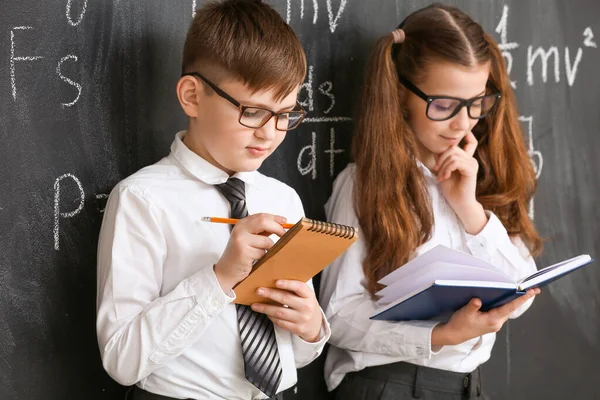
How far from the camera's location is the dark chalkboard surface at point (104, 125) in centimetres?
163

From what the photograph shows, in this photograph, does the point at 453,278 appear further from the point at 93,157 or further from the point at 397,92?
the point at 93,157

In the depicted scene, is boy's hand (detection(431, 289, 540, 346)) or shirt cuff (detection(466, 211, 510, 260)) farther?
shirt cuff (detection(466, 211, 510, 260))

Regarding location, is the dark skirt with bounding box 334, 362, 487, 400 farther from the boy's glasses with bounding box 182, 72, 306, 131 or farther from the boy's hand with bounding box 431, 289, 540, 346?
the boy's glasses with bounding box 182, 72, 306, 131

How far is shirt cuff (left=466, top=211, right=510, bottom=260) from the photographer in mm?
1907

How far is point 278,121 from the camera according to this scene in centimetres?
156

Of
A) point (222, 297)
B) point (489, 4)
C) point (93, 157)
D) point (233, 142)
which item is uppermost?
point (489, 4)

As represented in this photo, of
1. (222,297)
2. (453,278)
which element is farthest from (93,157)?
(453,278)

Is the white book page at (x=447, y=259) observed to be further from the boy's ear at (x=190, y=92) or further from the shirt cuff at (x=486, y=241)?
the boy's ear at (x=190, y=92)

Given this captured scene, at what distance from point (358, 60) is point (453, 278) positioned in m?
0.74

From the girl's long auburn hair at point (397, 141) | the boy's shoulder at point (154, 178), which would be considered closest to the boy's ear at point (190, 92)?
the boy's shoulder at point (154, 178)

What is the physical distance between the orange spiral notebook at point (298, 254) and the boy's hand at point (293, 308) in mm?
13

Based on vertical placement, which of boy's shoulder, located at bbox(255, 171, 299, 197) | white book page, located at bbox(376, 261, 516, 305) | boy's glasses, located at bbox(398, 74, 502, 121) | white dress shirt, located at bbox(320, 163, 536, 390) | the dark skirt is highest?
boy's glasses, located at bbox(398, 74, 502, 121)

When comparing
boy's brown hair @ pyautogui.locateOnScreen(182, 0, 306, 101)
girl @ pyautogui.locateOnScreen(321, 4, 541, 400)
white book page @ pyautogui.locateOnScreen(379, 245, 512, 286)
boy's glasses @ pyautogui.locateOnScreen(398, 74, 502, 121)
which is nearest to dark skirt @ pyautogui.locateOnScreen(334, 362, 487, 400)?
girl @ pyautogui.locateOnScreen(321, 4, 541, 400)

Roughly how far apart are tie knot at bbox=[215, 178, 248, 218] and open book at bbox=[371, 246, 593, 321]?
0.33 meters
